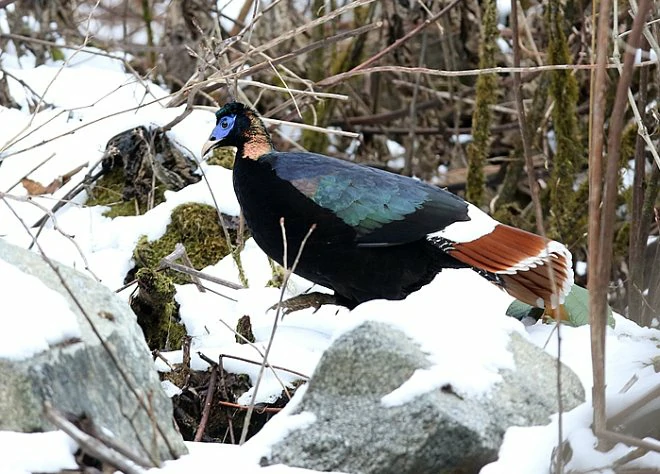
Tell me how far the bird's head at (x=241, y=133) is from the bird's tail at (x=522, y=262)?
33.5 inches

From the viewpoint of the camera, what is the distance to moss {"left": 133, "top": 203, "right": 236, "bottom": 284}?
454cm

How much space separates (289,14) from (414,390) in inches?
197

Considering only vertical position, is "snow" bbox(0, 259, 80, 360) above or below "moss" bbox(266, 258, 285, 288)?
above

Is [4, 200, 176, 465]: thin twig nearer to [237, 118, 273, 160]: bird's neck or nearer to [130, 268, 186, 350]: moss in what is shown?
[130, 268, 186, 350]: moss

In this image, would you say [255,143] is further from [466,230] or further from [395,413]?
[395,413]

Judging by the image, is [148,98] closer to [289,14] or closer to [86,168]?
[86,168]

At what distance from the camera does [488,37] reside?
5.78 m

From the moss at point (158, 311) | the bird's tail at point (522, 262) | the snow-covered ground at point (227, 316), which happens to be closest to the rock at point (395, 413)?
the snow-covered ground at point (227, 316)

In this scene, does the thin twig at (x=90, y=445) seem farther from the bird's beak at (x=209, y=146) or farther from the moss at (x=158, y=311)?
the bird's beak at (x=209, y=146)

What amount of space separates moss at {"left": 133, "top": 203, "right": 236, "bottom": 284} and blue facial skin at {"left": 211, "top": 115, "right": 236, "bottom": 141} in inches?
20.2

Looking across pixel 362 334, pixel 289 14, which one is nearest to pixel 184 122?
pixel 289 14

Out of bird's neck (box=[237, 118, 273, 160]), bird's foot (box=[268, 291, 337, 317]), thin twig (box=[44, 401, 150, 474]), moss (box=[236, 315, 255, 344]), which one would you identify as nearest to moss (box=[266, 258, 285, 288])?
bird's foot (box=[268, 291, 337, 317])

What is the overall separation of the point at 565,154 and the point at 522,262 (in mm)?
2352

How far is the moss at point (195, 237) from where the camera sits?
4.54m
